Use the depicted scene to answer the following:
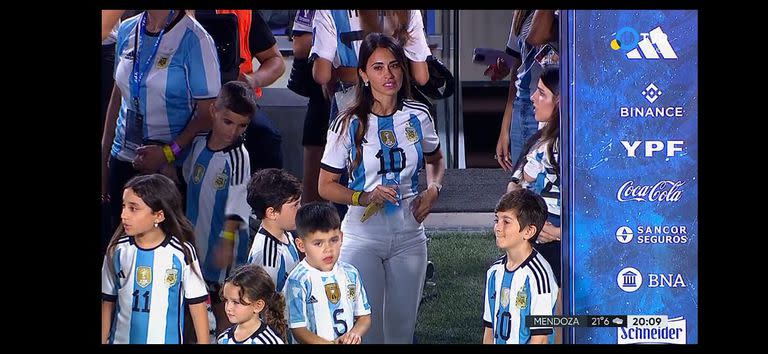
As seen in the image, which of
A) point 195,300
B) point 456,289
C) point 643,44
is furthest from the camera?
point 456,289

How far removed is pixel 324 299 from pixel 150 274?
2.35ft

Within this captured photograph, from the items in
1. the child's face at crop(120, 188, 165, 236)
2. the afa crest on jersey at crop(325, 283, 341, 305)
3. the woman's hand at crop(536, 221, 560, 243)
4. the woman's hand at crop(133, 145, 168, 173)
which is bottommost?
the afa crest on jersey at crop(325, 283, 341, 305)

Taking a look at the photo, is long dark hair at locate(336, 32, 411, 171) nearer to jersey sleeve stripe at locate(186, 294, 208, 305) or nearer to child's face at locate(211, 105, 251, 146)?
child's face at locate(211, 105, 251, 146)

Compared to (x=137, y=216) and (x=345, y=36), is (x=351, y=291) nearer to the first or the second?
(x=137, y=216)

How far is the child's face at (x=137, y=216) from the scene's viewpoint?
5.12m

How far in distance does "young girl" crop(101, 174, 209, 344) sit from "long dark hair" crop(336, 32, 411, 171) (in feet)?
2.55

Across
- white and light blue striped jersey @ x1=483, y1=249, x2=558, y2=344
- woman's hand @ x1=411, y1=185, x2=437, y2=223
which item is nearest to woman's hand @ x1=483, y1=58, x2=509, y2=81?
woman's hand @ x1=411, y1=185, x2=437, y2=223

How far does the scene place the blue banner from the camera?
199 inches

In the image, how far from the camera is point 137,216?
5125mm

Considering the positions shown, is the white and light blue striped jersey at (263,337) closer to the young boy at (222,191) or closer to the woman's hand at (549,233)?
the young boy at (222,191)

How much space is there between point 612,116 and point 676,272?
0.71 metres

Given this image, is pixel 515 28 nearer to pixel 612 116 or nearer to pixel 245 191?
pixel 612 116

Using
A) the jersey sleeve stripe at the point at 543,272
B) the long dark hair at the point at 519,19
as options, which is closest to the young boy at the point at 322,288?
the jersey sleeve stripe at the point at 543,272

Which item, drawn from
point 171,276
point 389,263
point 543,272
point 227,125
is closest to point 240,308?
point 171,276
